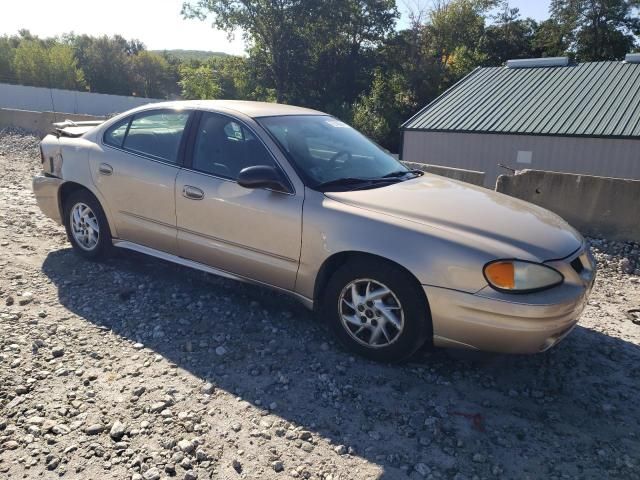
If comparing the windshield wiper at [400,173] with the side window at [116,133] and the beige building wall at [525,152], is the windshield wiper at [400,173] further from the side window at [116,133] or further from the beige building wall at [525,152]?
the beige building wall at [525,152]

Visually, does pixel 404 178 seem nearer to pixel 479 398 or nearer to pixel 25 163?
pixel 479 398

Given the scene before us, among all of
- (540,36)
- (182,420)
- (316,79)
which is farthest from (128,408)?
(540,36)

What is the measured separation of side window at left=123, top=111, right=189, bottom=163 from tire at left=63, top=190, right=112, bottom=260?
0.69m

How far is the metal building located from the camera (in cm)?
1678

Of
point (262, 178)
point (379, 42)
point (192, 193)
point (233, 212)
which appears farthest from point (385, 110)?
point (262, 178)

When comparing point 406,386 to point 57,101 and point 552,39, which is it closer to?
point 57,101

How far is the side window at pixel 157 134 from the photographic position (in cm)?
423

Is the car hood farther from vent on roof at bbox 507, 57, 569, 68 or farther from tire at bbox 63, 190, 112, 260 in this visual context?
vent on roof at bbox 507, 57, 569, 68

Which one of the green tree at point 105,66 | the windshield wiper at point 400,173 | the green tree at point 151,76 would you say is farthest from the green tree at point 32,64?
the windshield wiper at point 400,173

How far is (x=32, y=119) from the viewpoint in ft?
51.5

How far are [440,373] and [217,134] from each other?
2.49 meters

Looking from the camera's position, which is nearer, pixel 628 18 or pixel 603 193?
pixel 603 193

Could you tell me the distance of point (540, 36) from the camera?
40.3m

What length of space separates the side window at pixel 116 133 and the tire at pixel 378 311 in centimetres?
250
